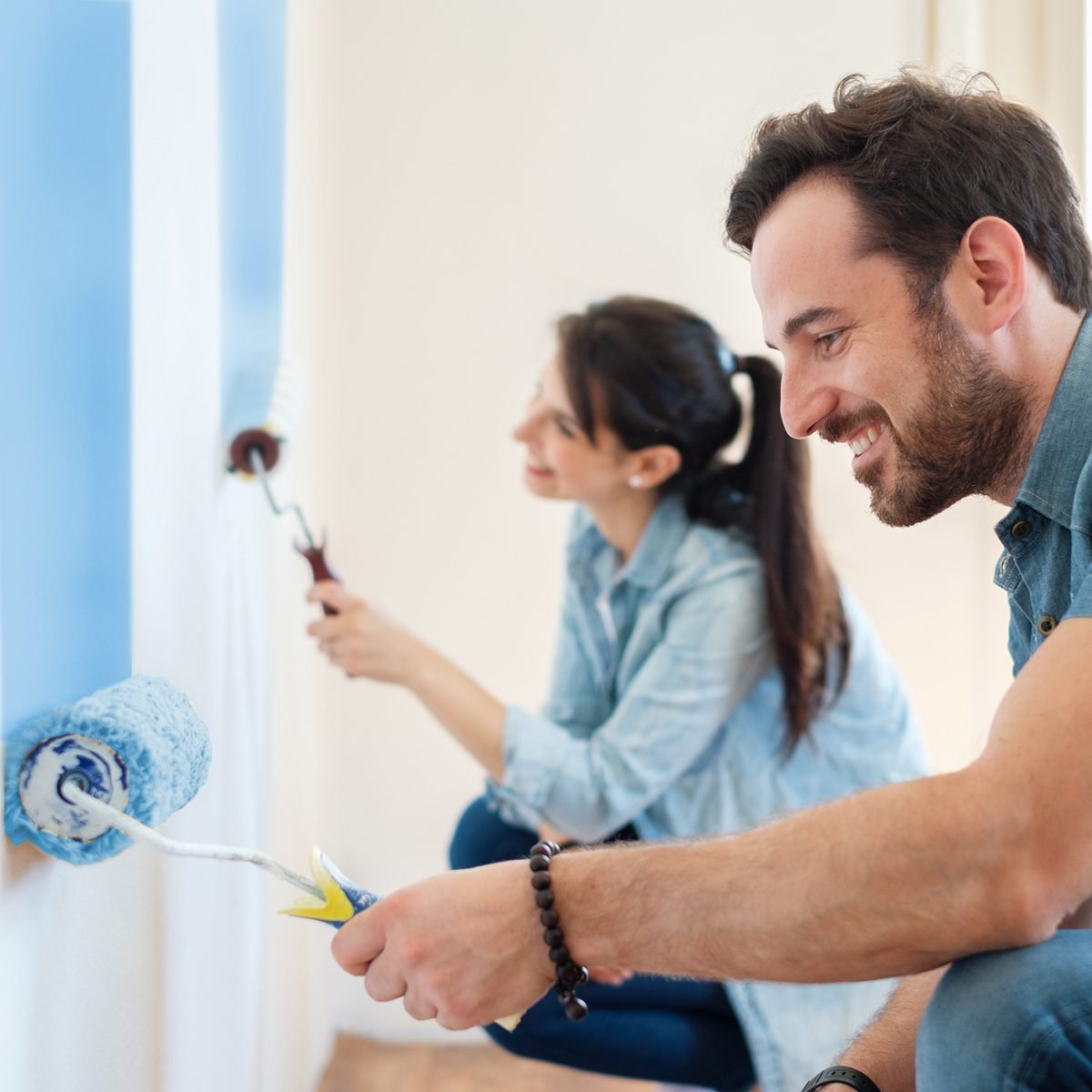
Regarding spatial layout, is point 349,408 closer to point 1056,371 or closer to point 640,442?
point 640,442

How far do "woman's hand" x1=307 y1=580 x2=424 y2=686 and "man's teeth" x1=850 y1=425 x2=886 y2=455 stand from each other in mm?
535

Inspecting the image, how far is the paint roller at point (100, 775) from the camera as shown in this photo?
2.03 feet

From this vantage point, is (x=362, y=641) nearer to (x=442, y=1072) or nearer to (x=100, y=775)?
(x=100, y=775)

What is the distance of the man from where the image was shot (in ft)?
2.05

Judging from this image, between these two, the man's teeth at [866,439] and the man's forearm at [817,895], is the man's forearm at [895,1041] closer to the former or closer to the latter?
the man's forearm at [817,895]

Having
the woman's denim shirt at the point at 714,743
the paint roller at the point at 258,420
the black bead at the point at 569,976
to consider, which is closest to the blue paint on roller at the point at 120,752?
the black bead at the point at 569,976

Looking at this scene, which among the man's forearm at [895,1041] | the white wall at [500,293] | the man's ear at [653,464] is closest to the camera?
the man's forearm at [895,1041]

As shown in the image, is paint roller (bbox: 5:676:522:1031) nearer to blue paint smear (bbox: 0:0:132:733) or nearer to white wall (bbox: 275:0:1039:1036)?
blue paint smear (bbox: 0:0:132:733)

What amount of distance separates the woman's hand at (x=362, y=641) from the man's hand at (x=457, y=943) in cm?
56

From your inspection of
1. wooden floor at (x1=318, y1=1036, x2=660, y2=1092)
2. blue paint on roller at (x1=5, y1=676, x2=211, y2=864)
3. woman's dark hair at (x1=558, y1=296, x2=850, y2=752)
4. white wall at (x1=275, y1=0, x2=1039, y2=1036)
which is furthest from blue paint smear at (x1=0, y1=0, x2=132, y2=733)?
wooden floor at (x1=318, y1=1036, x2=660, y2=1092)

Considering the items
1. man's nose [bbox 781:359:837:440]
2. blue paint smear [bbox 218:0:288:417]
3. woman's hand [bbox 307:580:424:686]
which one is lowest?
woman's hand [bbox 307:580:424:686]

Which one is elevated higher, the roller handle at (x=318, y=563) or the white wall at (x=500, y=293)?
the white wall at (x=500, y=293)

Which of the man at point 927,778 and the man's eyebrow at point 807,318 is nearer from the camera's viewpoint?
the man at point 927,778

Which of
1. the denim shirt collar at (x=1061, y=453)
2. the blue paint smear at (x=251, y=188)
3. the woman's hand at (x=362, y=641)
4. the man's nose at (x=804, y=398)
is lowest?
the woman's hand at (x=362, y=641)
